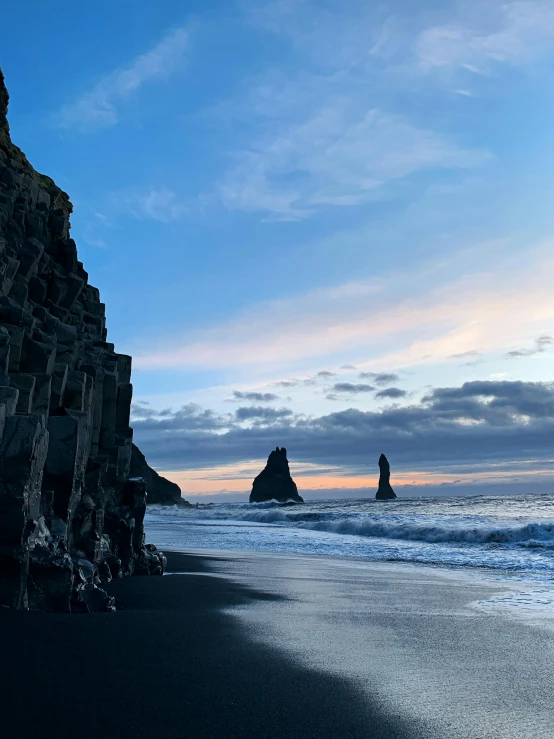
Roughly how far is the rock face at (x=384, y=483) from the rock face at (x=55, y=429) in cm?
9398

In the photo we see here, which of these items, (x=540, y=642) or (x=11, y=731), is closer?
(x=11, y=731)

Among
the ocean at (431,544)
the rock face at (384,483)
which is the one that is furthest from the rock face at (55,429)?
the rock face at (384,483)

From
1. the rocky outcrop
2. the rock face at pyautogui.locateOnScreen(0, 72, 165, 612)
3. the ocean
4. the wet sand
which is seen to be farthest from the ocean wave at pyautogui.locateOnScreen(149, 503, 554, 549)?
the rocky outcrop

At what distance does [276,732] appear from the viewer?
14.2 feet

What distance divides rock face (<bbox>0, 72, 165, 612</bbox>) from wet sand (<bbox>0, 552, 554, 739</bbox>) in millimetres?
784

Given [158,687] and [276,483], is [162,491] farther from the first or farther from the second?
[158,687]

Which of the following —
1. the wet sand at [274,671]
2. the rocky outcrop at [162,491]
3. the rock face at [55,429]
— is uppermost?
the rock face at [55,429]

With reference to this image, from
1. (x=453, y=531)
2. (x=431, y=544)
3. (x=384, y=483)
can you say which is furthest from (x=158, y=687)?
(x=384, y=483)

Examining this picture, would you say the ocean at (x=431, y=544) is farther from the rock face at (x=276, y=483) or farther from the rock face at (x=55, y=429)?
the rock face at (x=276, y=483)

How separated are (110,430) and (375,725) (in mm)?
11076

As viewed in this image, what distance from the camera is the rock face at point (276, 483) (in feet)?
361

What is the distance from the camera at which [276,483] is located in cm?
11138

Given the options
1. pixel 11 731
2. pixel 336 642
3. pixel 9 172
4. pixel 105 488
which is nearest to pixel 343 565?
pixel 105 488

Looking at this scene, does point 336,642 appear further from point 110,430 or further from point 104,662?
point 110,430
